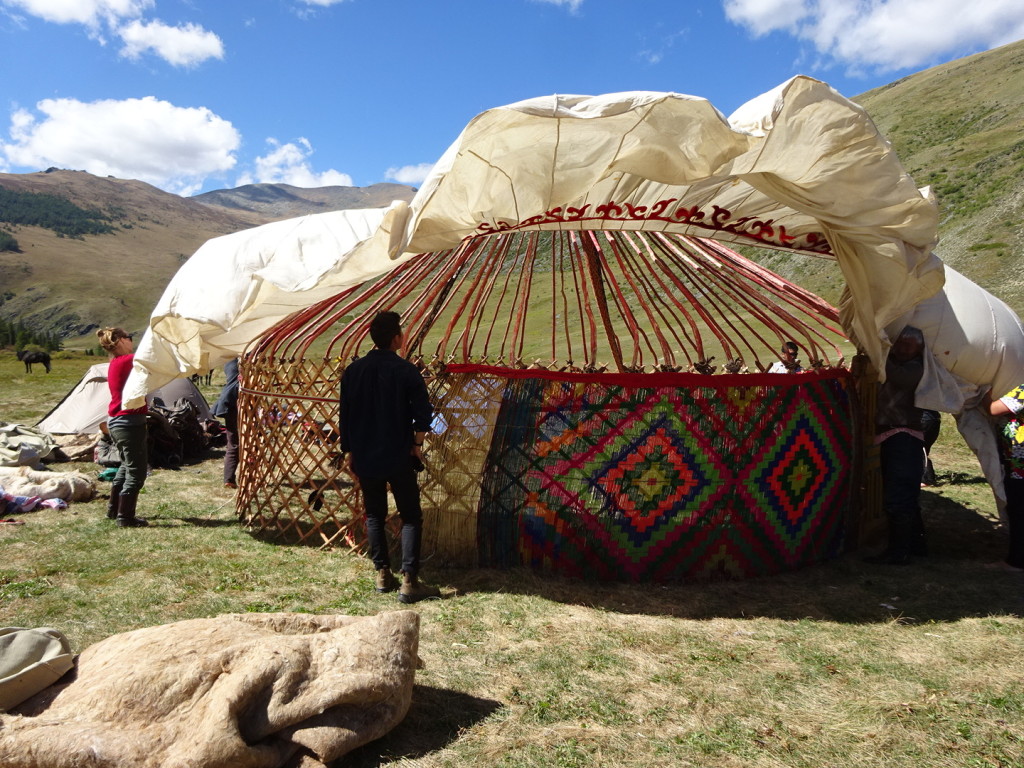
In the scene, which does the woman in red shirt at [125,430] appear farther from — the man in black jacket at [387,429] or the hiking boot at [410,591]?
the hiking boot at [410,591]

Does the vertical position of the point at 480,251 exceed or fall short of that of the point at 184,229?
it falls short

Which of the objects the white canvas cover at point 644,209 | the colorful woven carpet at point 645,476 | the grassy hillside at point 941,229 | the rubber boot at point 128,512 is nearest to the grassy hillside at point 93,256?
the grassy hillside at point 941,229

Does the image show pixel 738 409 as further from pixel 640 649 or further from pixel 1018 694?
pixel 1018 694

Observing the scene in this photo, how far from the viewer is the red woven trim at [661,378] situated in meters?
3.55

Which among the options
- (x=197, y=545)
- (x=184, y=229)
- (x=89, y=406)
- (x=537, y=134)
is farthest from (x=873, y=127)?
(x=184, y=229)

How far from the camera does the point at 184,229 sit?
162000mm

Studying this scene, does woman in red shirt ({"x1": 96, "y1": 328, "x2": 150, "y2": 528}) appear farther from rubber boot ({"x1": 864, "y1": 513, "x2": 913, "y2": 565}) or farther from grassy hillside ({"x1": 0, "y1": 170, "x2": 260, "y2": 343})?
grassy hillside ({"x1": 0, "y1": 170, "x2": 260, "y2": 343})

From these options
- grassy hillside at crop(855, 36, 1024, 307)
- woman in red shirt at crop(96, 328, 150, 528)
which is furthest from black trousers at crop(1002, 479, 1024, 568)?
woman in red shirt at crop(96, 328, 150, 528)

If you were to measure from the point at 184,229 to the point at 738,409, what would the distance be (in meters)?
177

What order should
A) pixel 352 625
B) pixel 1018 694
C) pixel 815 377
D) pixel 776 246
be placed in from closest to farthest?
1. pixel 352 625
2. pixel 1018 694
3. pixel 815 377
4. pixel 776 246

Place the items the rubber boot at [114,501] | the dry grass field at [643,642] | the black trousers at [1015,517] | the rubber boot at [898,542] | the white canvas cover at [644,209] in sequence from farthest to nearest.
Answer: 1. the rubber boot at [114,501]
2. the rubber boot at [898,542]
3. the black trousers at [1015,517]
4. the white canvas cover at [644,209]
5. the dry grass field at [643,642]

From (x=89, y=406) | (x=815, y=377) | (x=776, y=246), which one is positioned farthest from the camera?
(x=89, y=406)

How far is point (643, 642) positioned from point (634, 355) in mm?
1287

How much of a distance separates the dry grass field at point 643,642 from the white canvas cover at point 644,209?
1049mm
